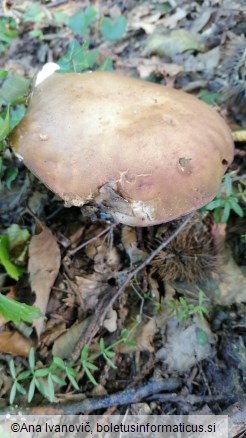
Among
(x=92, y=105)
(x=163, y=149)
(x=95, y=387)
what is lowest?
(x=95, y=387)

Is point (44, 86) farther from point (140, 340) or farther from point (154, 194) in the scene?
point (140, 340)

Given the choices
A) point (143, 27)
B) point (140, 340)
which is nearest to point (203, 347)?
point (140, 340)

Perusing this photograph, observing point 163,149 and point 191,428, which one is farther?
point 191,428

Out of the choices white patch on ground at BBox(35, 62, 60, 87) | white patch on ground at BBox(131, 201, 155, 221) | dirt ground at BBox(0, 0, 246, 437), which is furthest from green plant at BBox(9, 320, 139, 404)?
white patch on ground at BBox(35, 62, 60, 87)

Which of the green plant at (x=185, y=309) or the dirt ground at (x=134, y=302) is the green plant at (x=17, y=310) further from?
the green plant at (x=185, y=309)

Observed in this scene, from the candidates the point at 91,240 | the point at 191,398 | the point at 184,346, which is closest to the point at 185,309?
the point at 184,346

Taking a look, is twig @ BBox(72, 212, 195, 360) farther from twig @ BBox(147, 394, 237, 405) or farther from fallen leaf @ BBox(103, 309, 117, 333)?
twig @ BBox(147, 394, 237, 405)
